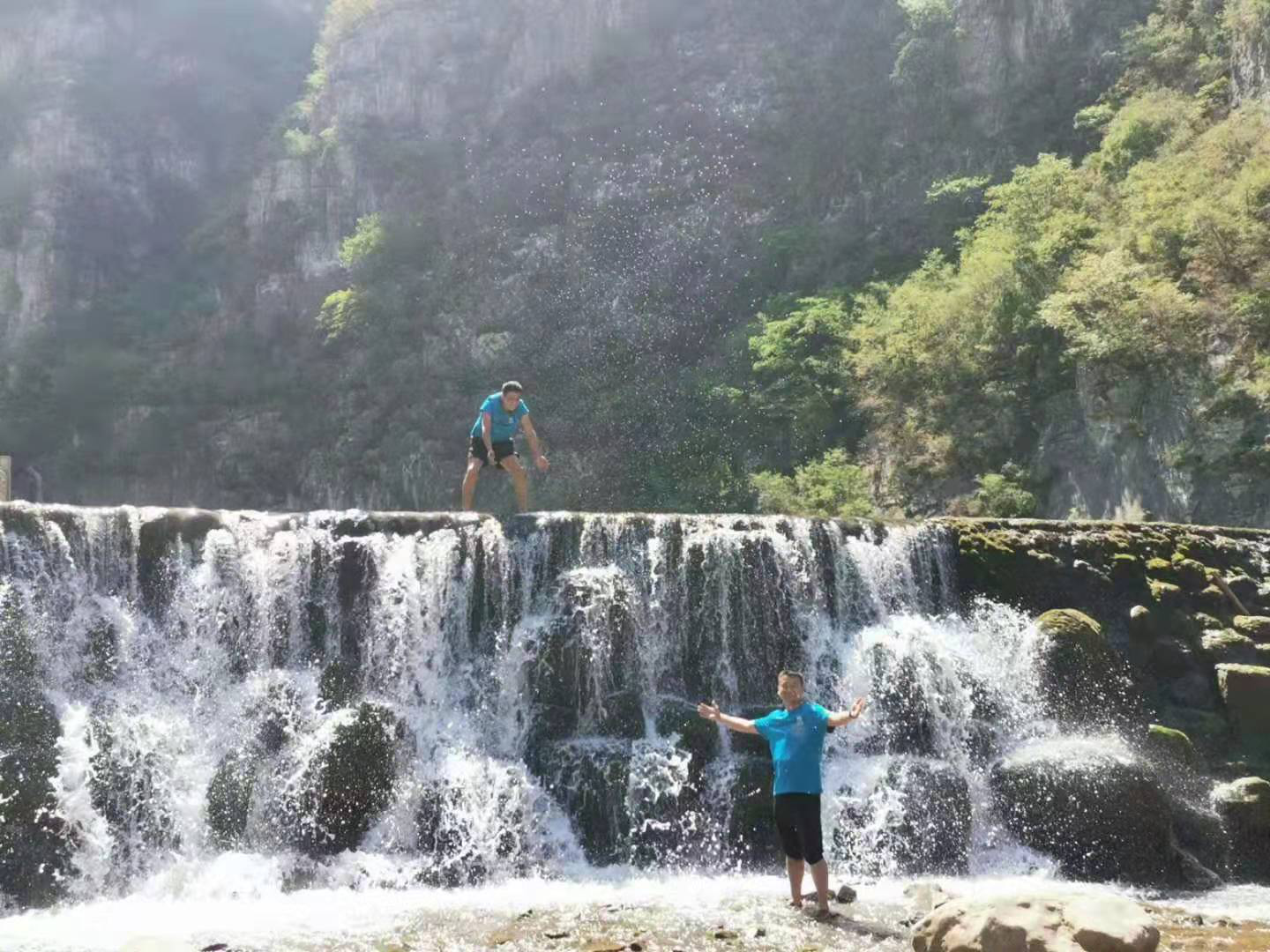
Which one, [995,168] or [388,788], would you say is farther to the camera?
[995,168]

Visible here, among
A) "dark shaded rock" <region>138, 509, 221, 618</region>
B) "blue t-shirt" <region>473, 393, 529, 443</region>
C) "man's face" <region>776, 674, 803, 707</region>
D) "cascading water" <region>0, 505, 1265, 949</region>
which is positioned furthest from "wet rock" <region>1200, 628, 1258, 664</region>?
"dark shaded rock" <region>138, 509, 221, 618</region>

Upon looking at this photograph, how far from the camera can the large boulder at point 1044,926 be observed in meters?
5.74

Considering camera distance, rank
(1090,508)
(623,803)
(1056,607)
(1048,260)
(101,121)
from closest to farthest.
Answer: (623,803)
(1056,607)
(1090,508)
(1048,260)
(101,121)

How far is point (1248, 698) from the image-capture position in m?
11.3

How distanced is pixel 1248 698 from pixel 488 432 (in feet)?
24.7

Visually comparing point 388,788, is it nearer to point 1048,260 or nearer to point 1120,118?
point 1048,260

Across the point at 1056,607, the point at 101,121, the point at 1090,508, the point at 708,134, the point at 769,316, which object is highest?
the point at 101,121

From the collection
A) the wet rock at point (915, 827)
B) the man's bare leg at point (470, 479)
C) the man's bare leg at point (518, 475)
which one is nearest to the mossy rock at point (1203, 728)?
the wet rock at point (915, 827)

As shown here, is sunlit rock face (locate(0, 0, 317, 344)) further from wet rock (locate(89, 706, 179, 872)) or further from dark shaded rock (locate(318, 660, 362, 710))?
wet rock (locate(89, 706, 179, 872))

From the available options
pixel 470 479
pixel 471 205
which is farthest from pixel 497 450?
pixel 471 205

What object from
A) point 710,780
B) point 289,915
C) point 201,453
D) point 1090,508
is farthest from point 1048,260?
point 201,453

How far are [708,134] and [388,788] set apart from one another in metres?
27.0

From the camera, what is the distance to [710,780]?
1033 centimetres

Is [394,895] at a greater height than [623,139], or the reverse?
[623,139]
